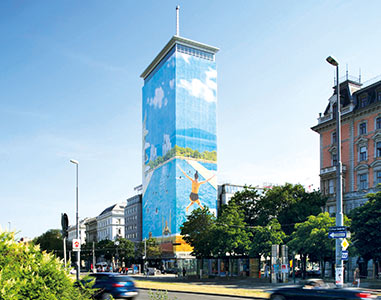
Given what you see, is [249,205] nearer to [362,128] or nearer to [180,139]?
[362,128]

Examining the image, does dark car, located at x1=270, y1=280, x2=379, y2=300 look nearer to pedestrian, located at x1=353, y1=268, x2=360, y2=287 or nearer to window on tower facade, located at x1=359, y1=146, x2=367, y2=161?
pedestrian, located at x1=353, y1=268, x2=360, y2=287

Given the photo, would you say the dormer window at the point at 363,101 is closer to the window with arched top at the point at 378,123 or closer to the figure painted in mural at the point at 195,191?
the window with arched top at the point at 378,123

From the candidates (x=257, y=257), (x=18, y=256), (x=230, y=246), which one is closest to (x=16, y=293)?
(x=18, y=256)

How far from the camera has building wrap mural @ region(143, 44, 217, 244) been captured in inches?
3812

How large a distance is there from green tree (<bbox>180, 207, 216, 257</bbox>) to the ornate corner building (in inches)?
702

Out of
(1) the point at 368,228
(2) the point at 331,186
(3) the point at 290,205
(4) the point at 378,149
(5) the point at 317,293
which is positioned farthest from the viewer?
(2) the point at 331,186

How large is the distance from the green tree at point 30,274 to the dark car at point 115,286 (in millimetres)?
12088

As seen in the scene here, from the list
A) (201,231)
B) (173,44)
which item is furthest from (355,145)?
(173,44)

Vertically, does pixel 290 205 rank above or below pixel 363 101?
below

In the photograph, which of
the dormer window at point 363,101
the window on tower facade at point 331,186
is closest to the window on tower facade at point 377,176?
the window on tower facade at point 331,186

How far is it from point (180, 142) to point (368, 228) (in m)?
59.9

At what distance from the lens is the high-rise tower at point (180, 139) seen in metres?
96.5

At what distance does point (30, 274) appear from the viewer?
8.30 metres

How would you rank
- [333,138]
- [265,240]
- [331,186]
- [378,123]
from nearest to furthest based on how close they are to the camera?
[265,240]
[378,123]
[331,186]
[333,138]
